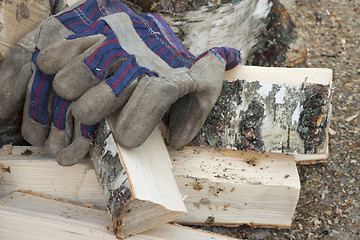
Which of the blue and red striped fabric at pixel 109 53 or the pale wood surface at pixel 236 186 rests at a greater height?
the blue and red striped fabric at pixel 109 53

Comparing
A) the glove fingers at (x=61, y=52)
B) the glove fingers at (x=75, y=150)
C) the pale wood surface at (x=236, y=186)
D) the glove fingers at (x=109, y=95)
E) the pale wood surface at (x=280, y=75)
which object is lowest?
the pale wood surface at (x=236, y=186)

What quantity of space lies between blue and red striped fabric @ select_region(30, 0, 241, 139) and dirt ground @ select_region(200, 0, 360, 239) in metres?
0.77

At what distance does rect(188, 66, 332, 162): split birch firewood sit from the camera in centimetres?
191

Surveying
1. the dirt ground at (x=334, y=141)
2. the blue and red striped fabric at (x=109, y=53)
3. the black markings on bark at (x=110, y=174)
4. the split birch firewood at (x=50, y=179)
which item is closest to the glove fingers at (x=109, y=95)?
the blue and red striped fabric at (x=109, y=53)

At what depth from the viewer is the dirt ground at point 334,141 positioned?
2133 millimetres

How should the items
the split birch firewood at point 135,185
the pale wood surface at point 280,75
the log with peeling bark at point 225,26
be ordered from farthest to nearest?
the log with peeling bark at point 225,26, the pale wood surface at point 280,75, the split birch firewood at point 135,185

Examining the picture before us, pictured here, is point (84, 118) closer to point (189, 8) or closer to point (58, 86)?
point (58, 86)

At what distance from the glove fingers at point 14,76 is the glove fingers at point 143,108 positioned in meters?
0.51

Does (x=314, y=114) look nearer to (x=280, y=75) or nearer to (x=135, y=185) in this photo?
(x=280, y=75)

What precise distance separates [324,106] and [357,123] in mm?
899

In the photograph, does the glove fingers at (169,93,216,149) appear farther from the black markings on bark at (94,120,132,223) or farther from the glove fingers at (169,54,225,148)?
the black markings on bark at (94,120,132,223)

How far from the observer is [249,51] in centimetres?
279

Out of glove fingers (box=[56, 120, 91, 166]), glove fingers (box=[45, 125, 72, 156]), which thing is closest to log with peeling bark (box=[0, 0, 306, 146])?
glove fingers (box=[45, 125, 72, 156])

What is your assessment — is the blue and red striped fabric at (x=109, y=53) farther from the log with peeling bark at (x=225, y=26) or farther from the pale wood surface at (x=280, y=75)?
the log with peeling bark at (x=225, y=26)
